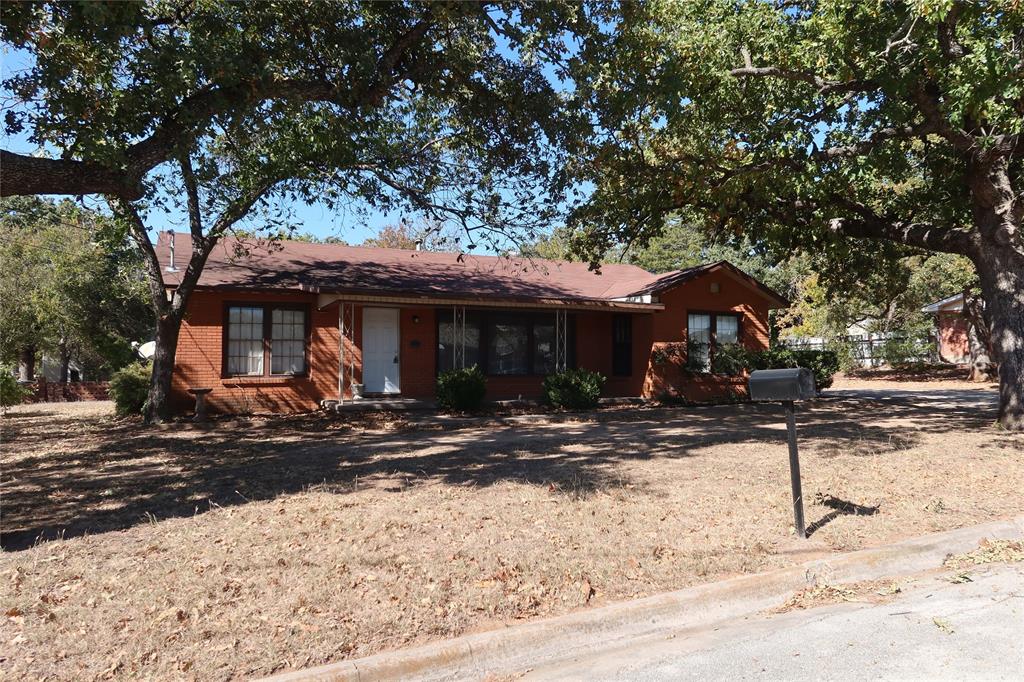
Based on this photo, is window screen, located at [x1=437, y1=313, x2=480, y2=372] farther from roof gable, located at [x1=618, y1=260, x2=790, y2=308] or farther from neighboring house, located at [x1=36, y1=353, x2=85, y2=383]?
neighboring house, located at [x1=36, y1=353, x2=85, y2=383]

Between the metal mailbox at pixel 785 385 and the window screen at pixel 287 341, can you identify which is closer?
the metal mailbox at pixel 785 385

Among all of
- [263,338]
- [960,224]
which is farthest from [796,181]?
[263,338]

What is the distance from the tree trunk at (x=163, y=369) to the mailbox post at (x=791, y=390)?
1169cm

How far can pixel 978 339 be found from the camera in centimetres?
2839

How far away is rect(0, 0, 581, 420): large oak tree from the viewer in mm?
6734

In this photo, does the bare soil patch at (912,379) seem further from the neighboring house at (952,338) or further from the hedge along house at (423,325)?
the hedge along house at (423,325)

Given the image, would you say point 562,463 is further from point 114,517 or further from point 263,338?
point 263,338

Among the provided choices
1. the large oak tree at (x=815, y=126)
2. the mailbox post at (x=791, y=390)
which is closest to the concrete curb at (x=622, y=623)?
the mailbox post at (x=791, y=390)

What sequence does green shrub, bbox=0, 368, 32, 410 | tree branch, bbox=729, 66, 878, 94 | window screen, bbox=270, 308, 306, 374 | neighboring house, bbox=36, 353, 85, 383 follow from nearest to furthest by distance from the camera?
tree branch, bbox=729, 66, 878, 94 < green shrub, bbox=0, 368, 32, 410 < window screen, bbox=270, 308, 306, 374 < neighboring house, bbox=36, 353, 85, 383

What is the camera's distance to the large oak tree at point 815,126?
9.11 m

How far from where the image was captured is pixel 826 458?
28.6ft

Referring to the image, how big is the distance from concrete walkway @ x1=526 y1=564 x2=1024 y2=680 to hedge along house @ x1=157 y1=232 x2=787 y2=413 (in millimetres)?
9756

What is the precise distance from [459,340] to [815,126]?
30.3 feet

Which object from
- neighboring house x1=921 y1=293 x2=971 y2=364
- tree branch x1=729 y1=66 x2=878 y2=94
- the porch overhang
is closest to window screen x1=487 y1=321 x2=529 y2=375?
the porch overhang
